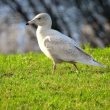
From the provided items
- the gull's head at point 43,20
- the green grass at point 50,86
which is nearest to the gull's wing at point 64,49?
the green grass at point 50,86

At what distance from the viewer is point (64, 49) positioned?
11078mm

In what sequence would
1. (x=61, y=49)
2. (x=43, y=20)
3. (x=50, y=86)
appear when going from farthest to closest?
1. (x=43, y=20)
2. (x=61, y=49)
3. (x=50, y=86)

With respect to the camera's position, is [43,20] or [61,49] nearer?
[61,49]

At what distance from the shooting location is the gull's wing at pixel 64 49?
36.1ft

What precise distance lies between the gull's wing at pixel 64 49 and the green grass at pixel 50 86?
9.6 inches

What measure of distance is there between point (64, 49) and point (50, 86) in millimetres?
1388

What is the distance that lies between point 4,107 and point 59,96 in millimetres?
911

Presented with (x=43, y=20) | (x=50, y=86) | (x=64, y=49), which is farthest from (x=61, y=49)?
(x=50, y=86)

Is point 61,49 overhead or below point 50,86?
below

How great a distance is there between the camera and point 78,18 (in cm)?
2144

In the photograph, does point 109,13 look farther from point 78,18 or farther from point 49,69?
point 49,69

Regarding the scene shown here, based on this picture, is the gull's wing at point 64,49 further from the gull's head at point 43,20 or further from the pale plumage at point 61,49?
the gull's head at point 43,20

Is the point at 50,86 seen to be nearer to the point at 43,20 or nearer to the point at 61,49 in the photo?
the point at 61,49

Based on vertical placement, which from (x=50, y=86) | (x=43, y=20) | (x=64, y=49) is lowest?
(x=64, y=49)
